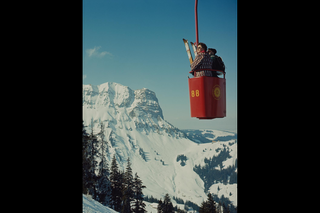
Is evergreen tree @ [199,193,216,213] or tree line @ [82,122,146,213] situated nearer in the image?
tree line @ [82,122,146,213]

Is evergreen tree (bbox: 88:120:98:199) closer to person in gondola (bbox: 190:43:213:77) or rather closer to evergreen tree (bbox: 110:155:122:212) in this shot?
evergreen tree (bbox: 110:155:122:212)

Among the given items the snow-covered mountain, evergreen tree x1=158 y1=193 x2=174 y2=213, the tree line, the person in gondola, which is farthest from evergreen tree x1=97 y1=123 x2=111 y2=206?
the snow-covered mountain

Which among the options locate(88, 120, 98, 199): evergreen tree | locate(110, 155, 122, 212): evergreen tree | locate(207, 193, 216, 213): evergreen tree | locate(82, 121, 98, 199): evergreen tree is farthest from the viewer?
locate(207, 193, 216, 213): evergreen tree

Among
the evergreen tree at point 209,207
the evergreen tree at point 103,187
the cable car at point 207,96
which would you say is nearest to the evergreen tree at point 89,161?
the evergreen tree at point 103,187

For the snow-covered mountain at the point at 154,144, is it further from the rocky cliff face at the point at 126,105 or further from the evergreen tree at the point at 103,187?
the evergreen tree at the point at 103,187

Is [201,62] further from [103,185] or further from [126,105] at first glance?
[126,105]

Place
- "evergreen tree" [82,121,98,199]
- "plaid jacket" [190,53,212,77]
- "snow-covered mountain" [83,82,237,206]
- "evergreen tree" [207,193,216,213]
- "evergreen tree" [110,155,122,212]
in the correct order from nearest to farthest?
"plaid jacket" [190,53,212,77] < "evergreen tree" [82,121,98,199] < "evergreen tree" [110,155,122,212] < "evergreen tree" [207,193,216,213] < "snow-covered mountain" [83,82,237,206]
